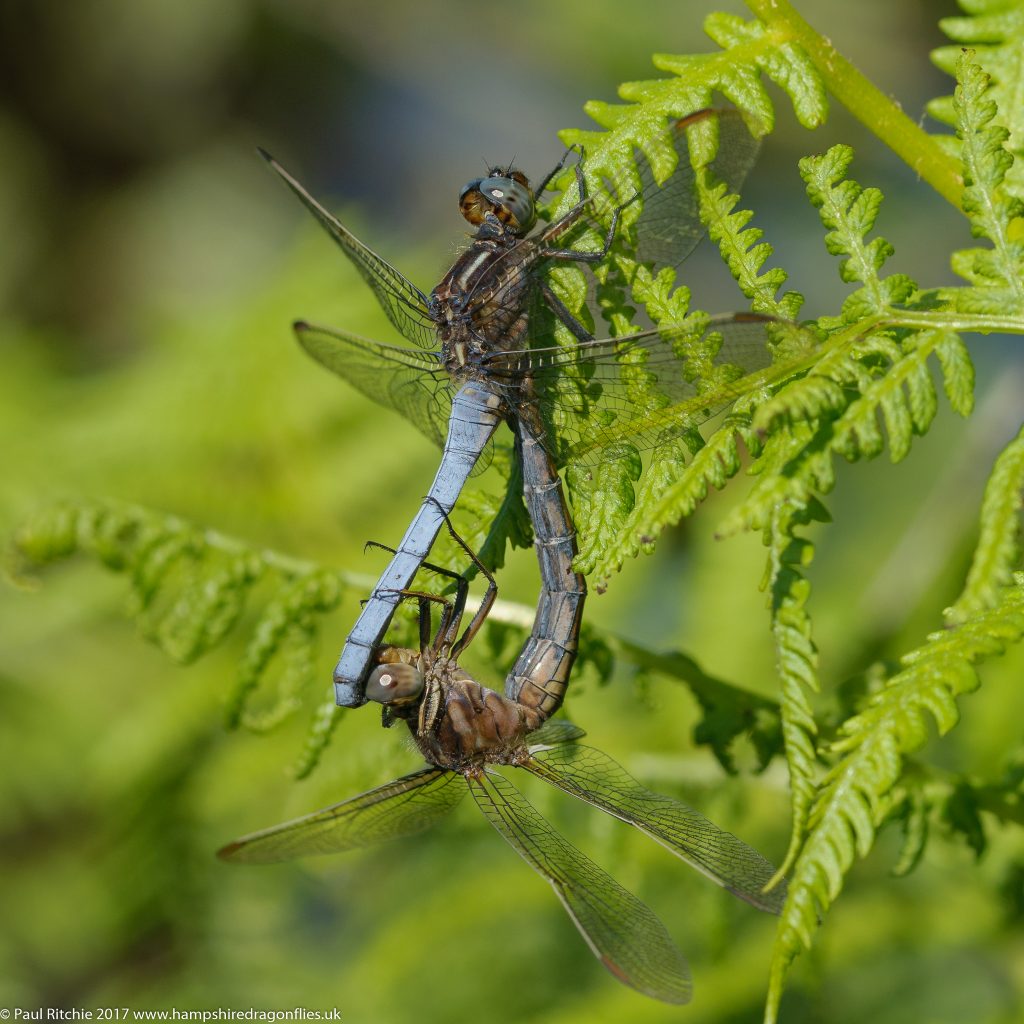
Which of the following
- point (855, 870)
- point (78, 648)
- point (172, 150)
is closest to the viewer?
point (855, 870)

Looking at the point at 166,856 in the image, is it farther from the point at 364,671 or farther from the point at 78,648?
the point at 364,671

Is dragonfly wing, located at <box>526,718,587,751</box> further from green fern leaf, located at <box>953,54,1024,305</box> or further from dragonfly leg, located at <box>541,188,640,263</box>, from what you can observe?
green fern leaf, located at <box>953,54,1024,305</box>

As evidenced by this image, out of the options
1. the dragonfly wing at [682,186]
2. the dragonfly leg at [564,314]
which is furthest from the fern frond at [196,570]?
the dragonfly wing at [682,186]

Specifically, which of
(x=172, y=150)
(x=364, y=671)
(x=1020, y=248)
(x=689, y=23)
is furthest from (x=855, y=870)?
(x=172, y=150)

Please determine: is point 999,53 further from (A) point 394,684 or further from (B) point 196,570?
(B) point 196,570

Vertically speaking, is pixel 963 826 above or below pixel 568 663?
above
